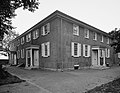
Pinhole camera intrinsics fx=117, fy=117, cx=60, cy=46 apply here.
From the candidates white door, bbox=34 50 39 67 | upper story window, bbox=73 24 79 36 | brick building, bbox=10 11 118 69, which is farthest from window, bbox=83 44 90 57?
white door, bbox=34 50 39 67

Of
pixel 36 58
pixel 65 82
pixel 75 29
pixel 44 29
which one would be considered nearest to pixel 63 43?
pixel 75 29

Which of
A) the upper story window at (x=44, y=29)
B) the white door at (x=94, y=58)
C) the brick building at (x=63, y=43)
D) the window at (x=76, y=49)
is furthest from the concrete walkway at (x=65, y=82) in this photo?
the white door at (x=94, y=58)

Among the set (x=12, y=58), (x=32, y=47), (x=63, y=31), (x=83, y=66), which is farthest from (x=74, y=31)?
(x=12, y=58)

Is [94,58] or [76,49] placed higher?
[76,49]

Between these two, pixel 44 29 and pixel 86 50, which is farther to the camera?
pixel 86 50

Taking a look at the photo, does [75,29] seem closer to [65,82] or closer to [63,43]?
[63,43]

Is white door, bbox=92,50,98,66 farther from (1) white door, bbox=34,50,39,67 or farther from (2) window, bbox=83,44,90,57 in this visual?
(1) white door, bbox=34,50,39,67

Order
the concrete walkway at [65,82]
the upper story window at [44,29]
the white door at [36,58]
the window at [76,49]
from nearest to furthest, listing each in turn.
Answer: the concrete walkway at [65,82]
the window at [76,49]
the upper story window at [44,29]
the white door at [36,58]

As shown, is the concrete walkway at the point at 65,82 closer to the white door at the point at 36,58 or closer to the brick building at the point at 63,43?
the brick building at the point at 63,43

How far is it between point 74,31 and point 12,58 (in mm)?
21210

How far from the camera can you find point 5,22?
9148 mm

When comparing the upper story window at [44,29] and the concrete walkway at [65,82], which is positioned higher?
the upper story window at [44,29]

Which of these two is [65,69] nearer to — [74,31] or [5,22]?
[74,31]

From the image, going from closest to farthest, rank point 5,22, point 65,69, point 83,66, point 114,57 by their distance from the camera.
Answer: point 5,22 < point 65,69 < point 83,66 < point 114,57
